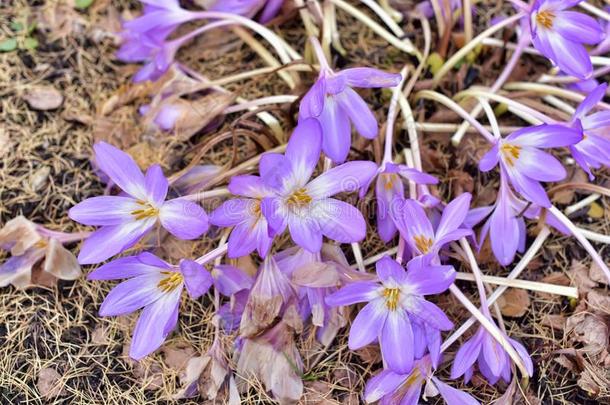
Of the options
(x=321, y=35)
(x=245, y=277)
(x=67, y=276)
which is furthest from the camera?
(x=321, y=35)

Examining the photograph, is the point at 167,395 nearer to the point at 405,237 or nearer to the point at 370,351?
the point at 370,351

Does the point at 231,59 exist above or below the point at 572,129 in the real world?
below

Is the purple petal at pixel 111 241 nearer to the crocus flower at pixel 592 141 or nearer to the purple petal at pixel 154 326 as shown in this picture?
the purple petal at pixel 154 326

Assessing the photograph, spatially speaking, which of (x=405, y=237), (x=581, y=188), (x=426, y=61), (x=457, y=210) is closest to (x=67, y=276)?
(x=405, y=237)

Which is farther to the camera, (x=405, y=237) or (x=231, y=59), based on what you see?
(x=231, y=59)

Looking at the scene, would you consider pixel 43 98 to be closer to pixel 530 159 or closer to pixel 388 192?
pixel 388 192
